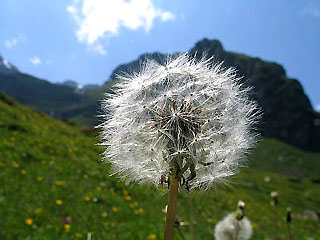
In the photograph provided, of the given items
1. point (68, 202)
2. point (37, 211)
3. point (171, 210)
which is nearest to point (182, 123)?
point (171, 210)

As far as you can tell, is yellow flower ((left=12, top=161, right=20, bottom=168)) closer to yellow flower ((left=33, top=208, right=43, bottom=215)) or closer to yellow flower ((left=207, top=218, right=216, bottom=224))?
yellow flower ((left=33, top=208, right=43, bottom=215))

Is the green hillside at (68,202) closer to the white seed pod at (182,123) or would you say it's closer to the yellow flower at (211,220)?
the yellow flower at (211,220)

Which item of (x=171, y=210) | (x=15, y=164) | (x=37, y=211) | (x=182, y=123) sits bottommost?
(x=171, y=210)

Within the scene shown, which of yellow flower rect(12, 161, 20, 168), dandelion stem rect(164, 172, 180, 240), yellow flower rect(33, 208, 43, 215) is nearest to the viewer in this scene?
dandelion stem rect(164, 172, 180, 240)

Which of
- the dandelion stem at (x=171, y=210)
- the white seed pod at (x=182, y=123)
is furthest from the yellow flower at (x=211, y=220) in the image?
the dandelion stem at (x=171, y=210)

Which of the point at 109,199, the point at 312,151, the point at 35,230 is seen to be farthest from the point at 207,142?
the point at 312,151

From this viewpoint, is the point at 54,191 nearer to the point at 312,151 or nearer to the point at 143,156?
the point at 143,156

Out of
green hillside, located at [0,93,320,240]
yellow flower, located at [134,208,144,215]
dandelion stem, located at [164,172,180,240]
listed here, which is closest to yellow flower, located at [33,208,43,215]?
green hillside, located at [0,93,320,240]

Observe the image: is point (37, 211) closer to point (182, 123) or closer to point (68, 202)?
point (68, 202)
